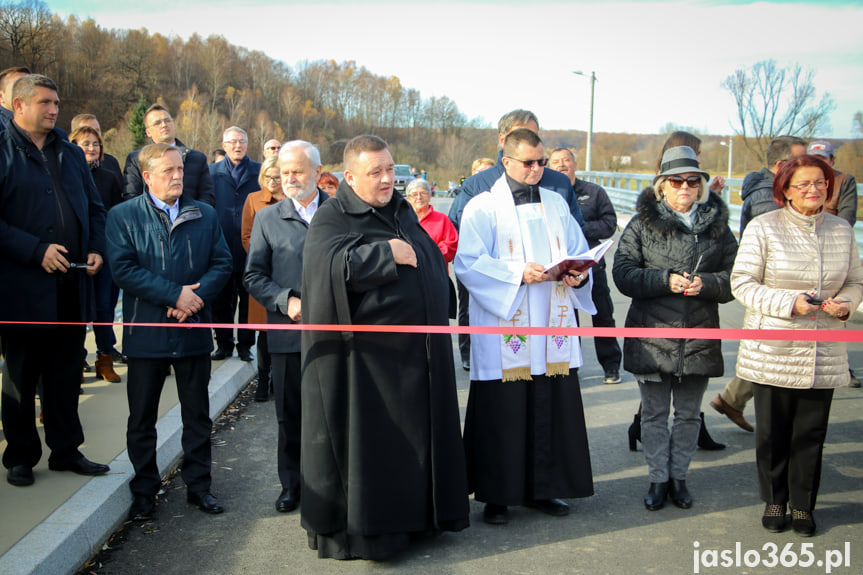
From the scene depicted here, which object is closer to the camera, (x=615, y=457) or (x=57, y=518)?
(x=57, y=518)

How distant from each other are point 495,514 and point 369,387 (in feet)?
3.80

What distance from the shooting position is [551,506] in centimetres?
449

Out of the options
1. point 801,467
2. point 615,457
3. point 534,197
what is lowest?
point 615,457

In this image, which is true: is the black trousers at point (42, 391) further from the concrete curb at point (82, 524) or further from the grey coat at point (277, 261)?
the grey coat at point (277, 261)

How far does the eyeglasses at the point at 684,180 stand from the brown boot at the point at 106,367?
494 cm

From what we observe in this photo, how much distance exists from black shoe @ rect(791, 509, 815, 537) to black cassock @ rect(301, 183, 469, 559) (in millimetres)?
1792

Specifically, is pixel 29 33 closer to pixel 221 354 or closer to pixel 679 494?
pixel 221 354

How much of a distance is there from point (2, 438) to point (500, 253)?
3672mm

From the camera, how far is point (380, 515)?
384cm

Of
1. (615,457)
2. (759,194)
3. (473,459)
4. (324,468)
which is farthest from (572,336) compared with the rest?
(759,194)

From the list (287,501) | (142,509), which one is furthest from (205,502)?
(287,501)

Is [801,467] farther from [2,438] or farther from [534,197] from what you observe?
[2,438]

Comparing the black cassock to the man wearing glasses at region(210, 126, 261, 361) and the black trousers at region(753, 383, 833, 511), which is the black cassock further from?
the man wearing glasses at region(210, 126, 261, 361)

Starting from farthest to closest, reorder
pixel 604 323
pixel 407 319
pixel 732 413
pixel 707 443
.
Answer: pixel 604 323
pixel 732 413
pixel 707 443
pixel 407 319
